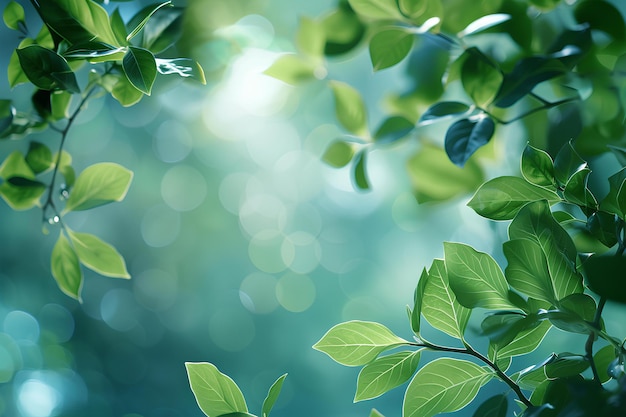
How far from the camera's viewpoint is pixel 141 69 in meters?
0.17

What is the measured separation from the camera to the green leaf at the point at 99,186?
25cm

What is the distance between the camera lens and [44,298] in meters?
0.93

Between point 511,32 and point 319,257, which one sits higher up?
point 511,32

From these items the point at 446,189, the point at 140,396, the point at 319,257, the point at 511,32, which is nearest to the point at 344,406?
the point at 319,257

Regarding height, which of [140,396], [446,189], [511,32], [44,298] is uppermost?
[511,32]

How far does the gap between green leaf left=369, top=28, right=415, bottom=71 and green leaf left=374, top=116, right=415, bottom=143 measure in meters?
0.05

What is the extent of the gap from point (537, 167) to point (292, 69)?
204mm

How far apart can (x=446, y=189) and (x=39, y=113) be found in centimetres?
23

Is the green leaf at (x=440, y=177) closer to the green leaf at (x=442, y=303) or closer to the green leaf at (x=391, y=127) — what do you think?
the green leaf at (x=391, y=127)

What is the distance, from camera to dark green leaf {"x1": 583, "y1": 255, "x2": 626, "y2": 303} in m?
0.12

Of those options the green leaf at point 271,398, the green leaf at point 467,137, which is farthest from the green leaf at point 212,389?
the green leaf at point 467,137

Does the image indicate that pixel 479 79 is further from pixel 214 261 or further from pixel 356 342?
pixel 214 261

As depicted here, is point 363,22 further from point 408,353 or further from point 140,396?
point 140,396

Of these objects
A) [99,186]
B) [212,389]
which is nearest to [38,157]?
[99,186]
